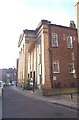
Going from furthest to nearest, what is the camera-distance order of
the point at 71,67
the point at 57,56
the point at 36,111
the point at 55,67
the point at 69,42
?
the point at 69,42 → the point at 71,67 → the point at 57,56 → the point at 55,67 → the point at 36,111

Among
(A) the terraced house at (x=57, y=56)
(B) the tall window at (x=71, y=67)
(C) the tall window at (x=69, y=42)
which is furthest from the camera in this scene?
(C) the tall window at (x=69, y=42)

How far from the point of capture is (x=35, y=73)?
169 ft

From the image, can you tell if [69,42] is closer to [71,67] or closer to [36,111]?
[71,67]

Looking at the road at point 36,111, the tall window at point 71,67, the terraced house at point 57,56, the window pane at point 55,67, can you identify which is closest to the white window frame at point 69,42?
the terraced house at point 57,56

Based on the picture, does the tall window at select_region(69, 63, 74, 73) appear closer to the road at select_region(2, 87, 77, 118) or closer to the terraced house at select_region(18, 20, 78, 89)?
the terraced house at select_region(18, 20, 78, 89)

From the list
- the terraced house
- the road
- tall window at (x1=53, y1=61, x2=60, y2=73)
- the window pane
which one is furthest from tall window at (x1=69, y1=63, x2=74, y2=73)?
the road

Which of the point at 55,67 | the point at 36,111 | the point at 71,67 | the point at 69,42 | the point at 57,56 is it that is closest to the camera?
the point at 36,111

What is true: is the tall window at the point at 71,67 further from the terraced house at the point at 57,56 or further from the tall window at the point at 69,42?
the tall window at the point at 69,42

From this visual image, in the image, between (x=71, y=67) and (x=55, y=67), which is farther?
(x=71, y=67)

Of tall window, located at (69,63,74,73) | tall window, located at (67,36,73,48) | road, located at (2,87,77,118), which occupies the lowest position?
road, located at (2,87,77,118)

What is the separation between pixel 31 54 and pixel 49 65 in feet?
52.6

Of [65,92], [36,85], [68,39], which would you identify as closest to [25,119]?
[65,92]

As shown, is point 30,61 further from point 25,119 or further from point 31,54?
point 25,119

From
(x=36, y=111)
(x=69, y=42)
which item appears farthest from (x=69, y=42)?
(x=36, y=111)
